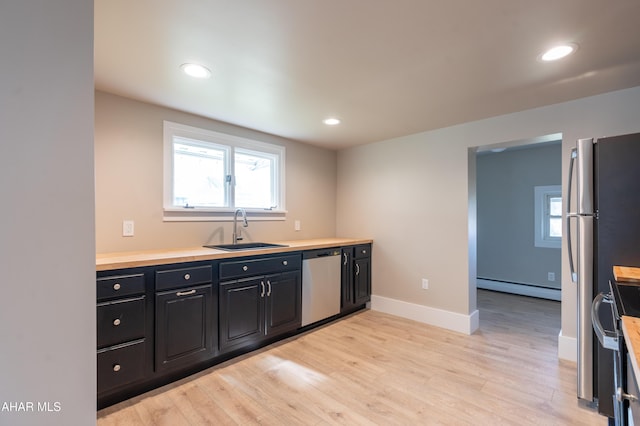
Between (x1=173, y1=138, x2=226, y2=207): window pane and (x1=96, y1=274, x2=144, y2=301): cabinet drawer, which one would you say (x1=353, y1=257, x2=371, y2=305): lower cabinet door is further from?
(x1=96, y1=274, x2=144, y2=301): cabinet drawer

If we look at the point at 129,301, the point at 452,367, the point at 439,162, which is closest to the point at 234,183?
the point at 129,301

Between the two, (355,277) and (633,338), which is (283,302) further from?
(633,338)

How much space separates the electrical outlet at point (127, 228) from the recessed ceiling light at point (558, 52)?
325 cm

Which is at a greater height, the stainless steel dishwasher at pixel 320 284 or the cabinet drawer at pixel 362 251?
the cabinet drawer at pixel 362 251

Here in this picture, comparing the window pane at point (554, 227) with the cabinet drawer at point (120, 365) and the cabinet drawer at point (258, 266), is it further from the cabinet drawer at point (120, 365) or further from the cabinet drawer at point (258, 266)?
the cabinet drawer at point (120, 365)

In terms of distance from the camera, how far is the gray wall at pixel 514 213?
15.2 ft

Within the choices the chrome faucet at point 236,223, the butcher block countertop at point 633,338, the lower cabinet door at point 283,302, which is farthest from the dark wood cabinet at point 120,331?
the butcher block countertop at point 633,338

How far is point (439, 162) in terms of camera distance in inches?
136

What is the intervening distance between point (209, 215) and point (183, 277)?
3.20 feet

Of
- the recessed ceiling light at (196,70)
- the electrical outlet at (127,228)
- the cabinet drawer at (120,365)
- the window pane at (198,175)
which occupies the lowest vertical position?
the cabinet drawer at (120,365)

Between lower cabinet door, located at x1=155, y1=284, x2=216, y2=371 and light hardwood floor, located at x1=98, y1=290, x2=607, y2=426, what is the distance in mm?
195

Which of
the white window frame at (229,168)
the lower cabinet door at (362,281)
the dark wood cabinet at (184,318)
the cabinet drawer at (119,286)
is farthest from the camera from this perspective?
the lower cabinet door at (362,281)

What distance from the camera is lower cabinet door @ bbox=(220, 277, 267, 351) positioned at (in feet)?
8.07

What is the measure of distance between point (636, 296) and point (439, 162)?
7.91 ft
